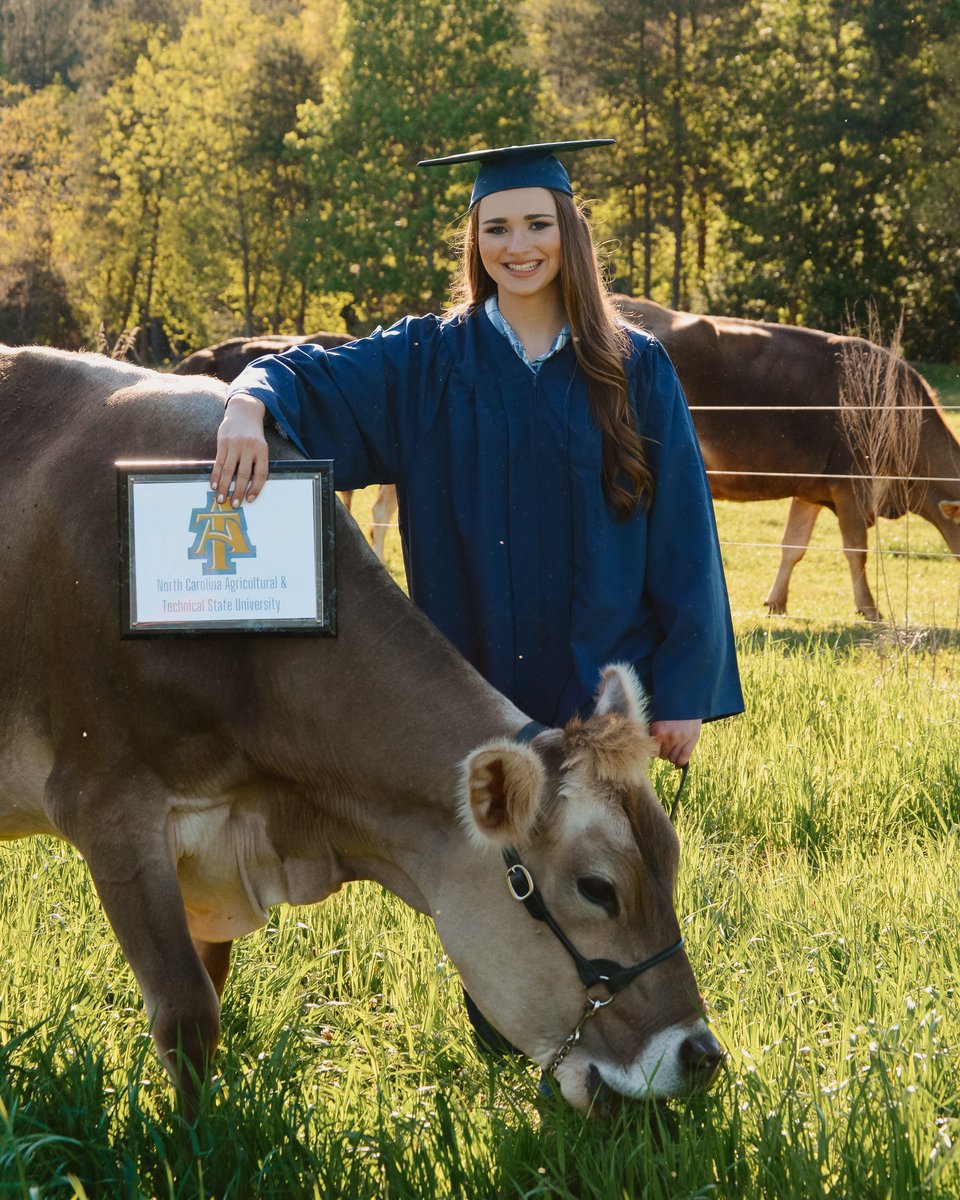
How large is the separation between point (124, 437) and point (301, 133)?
42.7 meters

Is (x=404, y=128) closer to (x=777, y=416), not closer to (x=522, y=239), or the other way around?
(x=777, y=416)

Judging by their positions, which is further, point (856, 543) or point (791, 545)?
point (791, 545)

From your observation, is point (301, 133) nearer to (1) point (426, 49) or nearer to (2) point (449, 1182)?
(1) point (426, 49)

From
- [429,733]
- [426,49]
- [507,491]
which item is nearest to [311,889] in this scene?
[429,733]

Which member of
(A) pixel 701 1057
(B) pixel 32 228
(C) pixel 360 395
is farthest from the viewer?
(B) pixel 32 228

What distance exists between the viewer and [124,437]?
131 inches

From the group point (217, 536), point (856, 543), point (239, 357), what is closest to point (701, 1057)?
point (217, 536)

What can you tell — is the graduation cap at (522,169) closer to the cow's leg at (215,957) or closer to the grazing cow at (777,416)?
the cow's leg at (215,957)

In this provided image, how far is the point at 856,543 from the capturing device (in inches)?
467

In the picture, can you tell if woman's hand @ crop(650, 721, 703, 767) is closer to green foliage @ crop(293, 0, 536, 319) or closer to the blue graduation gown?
the blue graduation gown

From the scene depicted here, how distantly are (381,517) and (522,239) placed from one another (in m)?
10.7

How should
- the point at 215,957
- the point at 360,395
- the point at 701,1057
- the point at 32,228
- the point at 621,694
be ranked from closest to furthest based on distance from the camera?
the point at 701,1057
the point at 621,694
the point at 360,395
the point at 215,957
the point at 32,228

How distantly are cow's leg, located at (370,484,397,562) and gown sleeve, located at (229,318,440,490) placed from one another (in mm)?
9607

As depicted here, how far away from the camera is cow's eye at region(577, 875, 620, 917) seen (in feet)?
9.36
